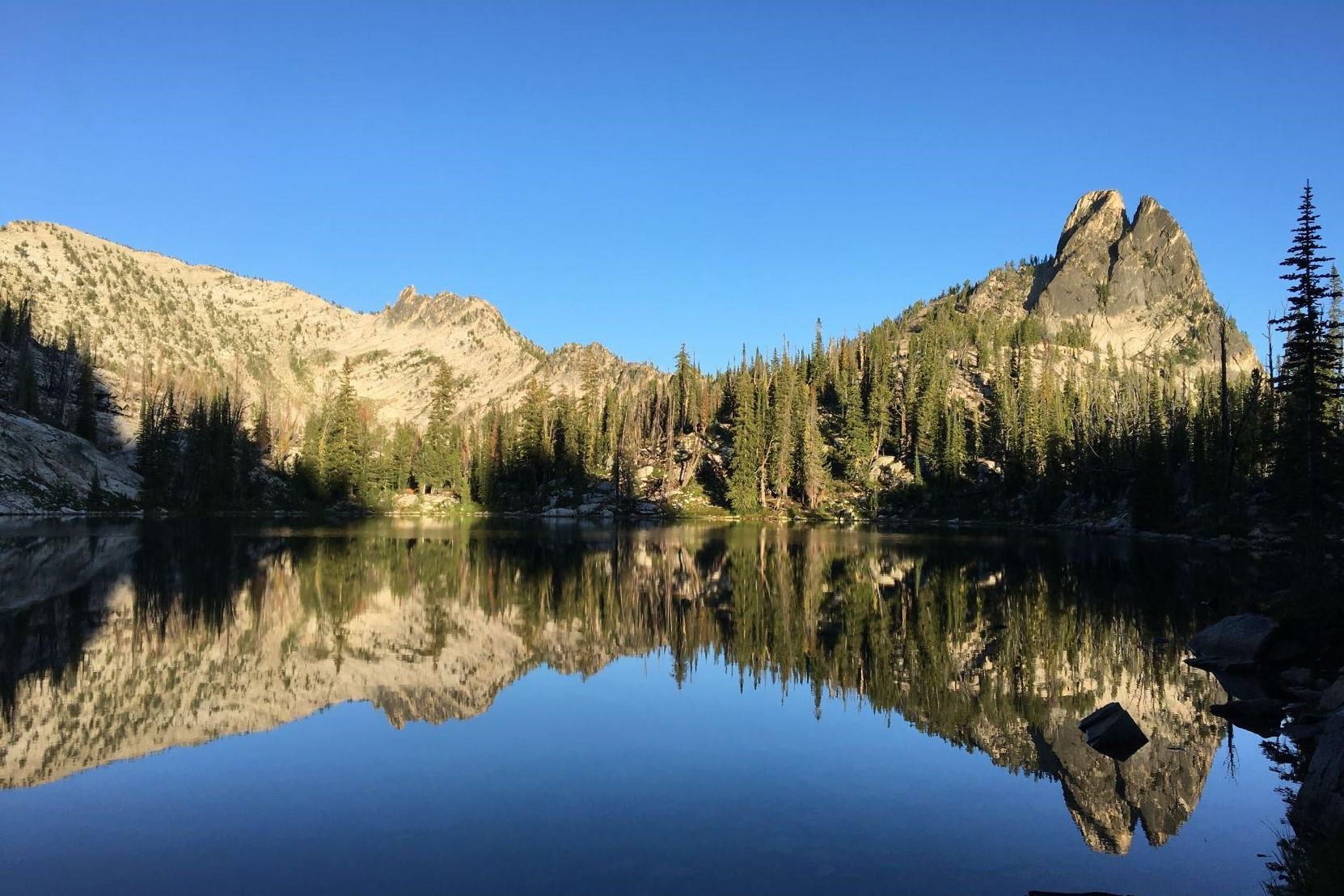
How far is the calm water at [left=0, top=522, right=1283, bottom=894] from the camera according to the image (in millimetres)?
10672

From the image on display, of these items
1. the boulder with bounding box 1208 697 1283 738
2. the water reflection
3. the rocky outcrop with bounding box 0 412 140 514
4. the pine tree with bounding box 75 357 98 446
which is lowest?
the boulder with bounding box 1208 697 1283 738

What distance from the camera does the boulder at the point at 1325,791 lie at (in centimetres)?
1142

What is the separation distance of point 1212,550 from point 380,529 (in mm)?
76420

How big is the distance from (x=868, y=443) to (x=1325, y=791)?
404 ft

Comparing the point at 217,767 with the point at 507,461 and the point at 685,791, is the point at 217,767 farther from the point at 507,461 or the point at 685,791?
the point at 507,461

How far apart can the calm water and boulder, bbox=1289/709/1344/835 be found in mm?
577

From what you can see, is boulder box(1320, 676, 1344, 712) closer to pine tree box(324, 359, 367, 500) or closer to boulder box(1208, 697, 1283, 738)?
boulder box(1208, 697, 1283, 738)

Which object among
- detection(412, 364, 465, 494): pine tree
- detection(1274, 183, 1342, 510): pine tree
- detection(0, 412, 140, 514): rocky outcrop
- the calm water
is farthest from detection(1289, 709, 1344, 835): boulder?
detection(412, 364, 465, 494): pine tree

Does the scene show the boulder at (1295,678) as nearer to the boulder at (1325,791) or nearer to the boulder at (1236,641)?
the boulder at (1236,641)

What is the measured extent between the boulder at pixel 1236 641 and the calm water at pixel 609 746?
3.32 ft

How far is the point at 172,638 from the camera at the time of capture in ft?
79.3

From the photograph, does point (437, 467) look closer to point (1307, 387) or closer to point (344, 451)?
point (344, 451)

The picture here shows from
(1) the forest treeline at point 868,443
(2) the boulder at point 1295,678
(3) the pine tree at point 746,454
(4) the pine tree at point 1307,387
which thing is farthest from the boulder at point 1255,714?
(3) the pine tree at point 746,454

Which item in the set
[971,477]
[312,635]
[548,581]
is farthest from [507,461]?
[312,635]
